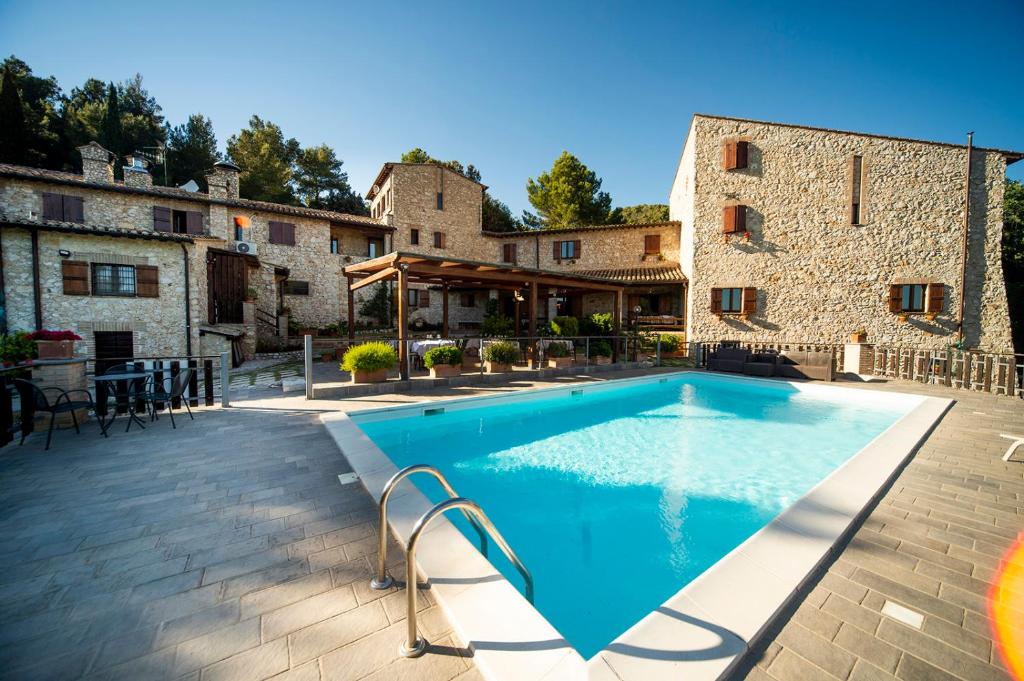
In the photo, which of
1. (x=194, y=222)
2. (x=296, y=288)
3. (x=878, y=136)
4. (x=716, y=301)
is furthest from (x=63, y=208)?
(x=878, y=136)

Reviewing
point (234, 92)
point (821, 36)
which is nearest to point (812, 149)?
point (821, 36)

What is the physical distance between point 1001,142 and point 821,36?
879 cm

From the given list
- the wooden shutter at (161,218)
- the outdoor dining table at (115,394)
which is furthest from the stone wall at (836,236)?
the wooden shutter at (161,218)

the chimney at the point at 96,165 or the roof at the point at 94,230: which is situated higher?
the chimney at the point at 96,165

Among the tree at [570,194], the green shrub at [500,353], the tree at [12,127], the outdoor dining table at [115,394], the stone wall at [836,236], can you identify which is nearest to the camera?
the outdoor dining table at [115,394]

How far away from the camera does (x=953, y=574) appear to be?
2.30 m

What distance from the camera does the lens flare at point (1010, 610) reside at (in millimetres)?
1728

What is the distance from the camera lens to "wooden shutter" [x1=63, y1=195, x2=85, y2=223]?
15.2m

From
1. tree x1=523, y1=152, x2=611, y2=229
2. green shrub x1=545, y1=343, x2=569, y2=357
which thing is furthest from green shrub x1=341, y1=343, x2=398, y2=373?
tree x1=523, y1=152, x2=611, y2=229

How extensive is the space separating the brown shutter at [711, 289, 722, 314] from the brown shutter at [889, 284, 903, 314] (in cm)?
578

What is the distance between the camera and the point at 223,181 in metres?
17.7

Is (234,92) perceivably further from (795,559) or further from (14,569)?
(795,559)

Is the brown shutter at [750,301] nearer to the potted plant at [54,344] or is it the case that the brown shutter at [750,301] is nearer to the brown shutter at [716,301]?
the brown shutter at [716,301]

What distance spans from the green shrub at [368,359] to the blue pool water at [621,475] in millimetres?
2236
